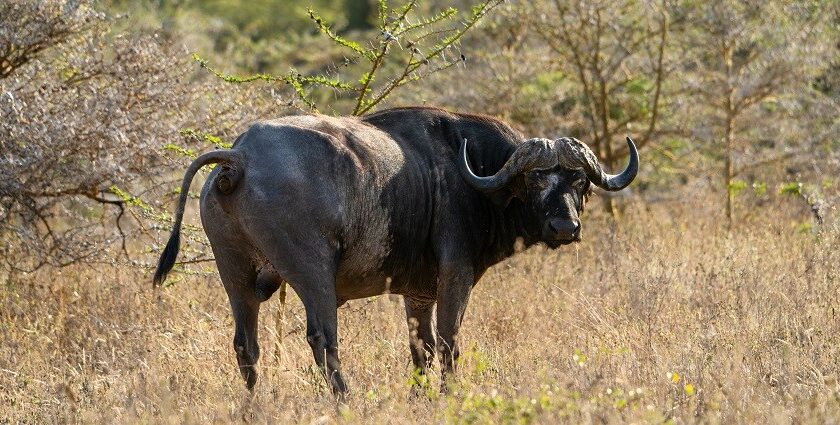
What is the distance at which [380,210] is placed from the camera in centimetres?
700

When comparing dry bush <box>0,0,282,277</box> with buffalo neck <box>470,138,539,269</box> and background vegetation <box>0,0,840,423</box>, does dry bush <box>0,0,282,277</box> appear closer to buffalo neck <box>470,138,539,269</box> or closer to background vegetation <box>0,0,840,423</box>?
background vegetation <box>0,0,840,423</box>

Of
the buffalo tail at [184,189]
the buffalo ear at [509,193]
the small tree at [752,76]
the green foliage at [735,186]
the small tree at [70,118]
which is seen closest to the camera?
the buffalo tail at [184,189]

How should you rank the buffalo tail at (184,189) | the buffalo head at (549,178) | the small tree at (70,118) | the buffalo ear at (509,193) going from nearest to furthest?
1. the buffalo tail at (184,189)
2. the buffalo head at (549,178)
3. the buffalo ear at (509,193)
4. the small tree at (70,118)

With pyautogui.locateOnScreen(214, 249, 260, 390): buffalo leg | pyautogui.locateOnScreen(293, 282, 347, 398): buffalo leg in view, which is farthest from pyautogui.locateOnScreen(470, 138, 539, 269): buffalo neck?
pyautogui.locateOnScreen(214, 249, 260, 390): buffalo leg

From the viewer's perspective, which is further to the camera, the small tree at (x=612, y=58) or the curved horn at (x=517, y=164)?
the small tree at (x=612, y=58)

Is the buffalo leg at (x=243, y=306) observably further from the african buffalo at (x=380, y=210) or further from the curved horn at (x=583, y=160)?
the curved horn at (x=583, y=160)

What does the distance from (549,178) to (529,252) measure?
3.89 meters

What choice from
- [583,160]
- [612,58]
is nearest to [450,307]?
[583,160]

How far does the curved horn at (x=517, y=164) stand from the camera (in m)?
7.26

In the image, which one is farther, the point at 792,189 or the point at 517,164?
the point at 792,189

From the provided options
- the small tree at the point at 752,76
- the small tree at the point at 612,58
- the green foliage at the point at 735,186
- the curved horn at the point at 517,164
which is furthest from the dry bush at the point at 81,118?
→ the small tree at the point at 752,76

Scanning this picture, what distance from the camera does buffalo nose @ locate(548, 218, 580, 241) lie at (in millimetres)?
7102

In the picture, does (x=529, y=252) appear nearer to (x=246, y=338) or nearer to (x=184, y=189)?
(x=246, y=338)

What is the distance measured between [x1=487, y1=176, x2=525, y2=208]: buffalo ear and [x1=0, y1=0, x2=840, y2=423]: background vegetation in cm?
98
